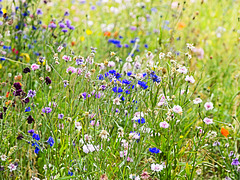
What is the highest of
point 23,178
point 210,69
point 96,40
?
point 96,40

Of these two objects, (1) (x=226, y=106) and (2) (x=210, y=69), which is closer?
(1) (x=226, y=106)

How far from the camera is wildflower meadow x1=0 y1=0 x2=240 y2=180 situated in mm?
1688

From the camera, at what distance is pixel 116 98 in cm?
164

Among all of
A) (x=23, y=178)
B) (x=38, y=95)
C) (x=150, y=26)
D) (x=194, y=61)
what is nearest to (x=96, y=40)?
(x=150, y=26)

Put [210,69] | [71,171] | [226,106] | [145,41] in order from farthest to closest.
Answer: [145,41] < [210,69] < [226,106] < [71,171]

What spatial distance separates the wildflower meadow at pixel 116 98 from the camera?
169cm

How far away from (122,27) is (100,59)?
42.9 inches

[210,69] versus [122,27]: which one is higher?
[122,27]

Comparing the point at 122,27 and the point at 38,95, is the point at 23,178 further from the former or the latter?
the point at 122,27

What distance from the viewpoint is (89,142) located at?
5.43 ft

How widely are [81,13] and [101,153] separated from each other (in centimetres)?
359

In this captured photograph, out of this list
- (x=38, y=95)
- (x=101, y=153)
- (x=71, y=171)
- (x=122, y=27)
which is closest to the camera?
(x=101, y=153)

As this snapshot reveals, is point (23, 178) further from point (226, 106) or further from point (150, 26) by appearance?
point (150, 26)

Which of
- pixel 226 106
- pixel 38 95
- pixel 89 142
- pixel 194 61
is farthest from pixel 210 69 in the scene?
pixel 89 142
